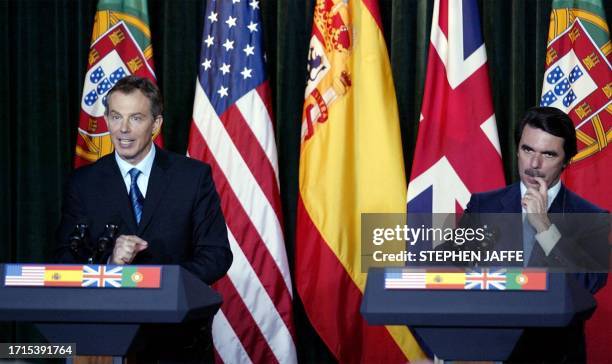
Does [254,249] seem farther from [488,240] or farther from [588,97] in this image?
[488,240]

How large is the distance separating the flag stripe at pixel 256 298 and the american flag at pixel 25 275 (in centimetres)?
242

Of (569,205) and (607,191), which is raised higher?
(569,205)

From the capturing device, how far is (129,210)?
2.90 metres

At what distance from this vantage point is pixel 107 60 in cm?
483

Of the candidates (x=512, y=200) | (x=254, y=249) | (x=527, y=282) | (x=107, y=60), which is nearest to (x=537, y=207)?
(x=512, y=200)

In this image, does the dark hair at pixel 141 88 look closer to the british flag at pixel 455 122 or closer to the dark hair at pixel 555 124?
the dark hair at pixel 555 124

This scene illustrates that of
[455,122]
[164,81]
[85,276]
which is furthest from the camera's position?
[164,81]

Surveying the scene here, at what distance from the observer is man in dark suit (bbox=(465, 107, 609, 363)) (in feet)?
8.63

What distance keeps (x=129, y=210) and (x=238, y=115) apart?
6.39 ft

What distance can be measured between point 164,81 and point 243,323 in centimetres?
146

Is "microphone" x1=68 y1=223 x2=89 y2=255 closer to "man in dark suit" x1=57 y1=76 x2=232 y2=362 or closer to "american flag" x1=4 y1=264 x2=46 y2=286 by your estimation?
"american flag" x1=4 y1=264 x2=46 y2=286

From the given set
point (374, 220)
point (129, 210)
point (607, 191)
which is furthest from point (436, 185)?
point (129, 210)

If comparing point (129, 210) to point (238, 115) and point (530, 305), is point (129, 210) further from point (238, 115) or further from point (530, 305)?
point (238, 115)

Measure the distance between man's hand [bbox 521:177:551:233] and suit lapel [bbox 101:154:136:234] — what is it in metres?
1.21
